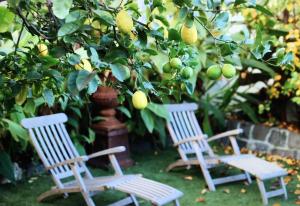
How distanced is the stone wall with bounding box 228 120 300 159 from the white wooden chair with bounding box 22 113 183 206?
2.39 metres

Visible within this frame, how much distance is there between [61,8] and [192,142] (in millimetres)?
3571

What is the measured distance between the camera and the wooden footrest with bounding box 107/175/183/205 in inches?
136

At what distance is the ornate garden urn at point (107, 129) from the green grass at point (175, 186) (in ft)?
0.51

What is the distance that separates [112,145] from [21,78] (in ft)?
11.7

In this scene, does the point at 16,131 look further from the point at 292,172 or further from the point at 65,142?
the point at 292,172

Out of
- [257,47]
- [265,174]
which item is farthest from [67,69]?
[265,174]

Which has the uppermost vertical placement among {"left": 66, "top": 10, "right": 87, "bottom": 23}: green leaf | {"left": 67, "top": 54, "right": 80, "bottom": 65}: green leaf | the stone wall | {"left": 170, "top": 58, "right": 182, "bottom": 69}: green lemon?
{"left": 66, "top": 10, "right": 87, "bottom": 23}: green leaf

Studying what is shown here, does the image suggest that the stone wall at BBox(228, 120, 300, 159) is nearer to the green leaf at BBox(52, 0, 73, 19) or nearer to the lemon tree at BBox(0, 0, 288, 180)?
the lemon tree at BBox(0, 0, 288, 180)

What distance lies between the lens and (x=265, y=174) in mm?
3988

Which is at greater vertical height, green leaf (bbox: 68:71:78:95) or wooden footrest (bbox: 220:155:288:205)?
green leaf (bbox: 68:71:78:95)

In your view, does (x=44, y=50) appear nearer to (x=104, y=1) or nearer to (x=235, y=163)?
(x=104, y=1)

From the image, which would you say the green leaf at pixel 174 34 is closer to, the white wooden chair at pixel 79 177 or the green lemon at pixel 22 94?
the green lemon at pixel 22 94

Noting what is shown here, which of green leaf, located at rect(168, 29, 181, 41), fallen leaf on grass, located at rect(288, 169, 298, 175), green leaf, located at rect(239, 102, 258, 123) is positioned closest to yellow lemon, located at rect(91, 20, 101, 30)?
green leaf, located at rect(168, 29, 181, 41)

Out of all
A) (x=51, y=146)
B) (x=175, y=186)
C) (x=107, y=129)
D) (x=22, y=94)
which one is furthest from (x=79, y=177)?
(x=22, y=94)
